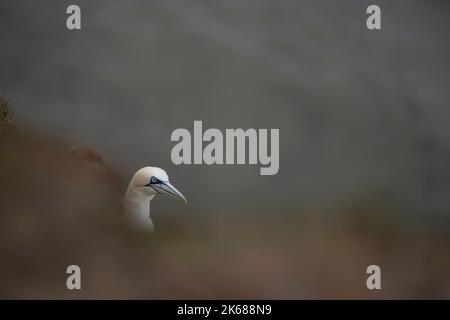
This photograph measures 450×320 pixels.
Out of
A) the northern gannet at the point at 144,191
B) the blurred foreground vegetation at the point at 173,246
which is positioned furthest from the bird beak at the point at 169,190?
the blurred foreground vegetation at the point at 173,246

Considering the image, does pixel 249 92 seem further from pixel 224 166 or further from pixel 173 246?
pixel 173 246

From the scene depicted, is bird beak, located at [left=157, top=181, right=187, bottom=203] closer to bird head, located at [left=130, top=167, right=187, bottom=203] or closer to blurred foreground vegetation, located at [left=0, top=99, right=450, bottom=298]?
bird head, located at [left=130, top=167, right=187, bottom=203]

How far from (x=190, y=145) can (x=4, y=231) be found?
107 cm

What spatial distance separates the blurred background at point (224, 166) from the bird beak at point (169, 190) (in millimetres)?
50

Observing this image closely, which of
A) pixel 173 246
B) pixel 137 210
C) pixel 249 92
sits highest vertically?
pixel 249 92

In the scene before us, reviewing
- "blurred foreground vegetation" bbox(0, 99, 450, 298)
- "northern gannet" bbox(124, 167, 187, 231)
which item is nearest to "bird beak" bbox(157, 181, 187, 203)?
"northern gannet" bbox(124, 167, 187, 231)

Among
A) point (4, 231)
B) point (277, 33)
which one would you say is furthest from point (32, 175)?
point (277, 33)

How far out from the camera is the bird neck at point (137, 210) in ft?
9.93

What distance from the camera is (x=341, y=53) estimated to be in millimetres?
3094

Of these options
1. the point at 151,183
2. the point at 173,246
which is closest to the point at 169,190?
the point at 151,183

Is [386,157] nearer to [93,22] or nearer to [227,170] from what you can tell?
[227,170]

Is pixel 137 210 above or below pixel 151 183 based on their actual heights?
below

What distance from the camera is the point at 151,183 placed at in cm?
302

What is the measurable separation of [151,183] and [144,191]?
56 millimetres
